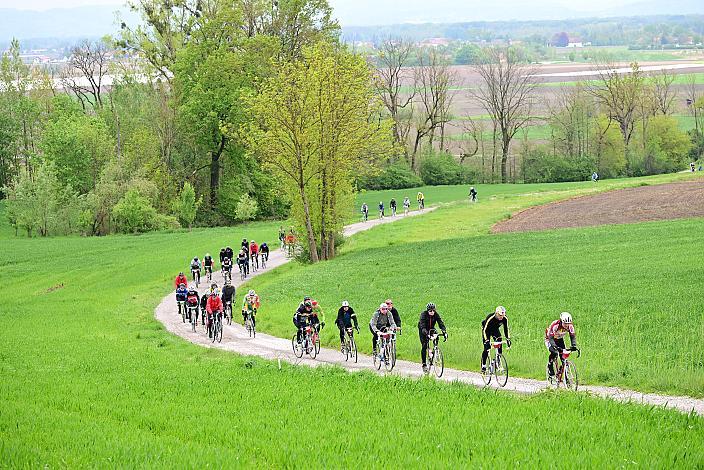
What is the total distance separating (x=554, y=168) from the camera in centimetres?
10500

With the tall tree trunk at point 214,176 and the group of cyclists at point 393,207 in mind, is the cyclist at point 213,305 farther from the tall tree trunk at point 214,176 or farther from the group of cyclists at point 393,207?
the tall tree trunk at point 214,176

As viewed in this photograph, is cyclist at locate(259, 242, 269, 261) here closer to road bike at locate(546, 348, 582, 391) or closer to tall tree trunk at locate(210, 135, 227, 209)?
tall tree trunk at locate(210, 135, 227, 209)

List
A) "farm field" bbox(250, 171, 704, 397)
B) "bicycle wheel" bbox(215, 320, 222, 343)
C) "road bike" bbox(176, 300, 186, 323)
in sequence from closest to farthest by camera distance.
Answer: "farm field" bbox(250, 171, 704, 397)
"bicycle wheel" bbox(215, 320, 222, 343)
"road bike" bbox(176, 300, 186, 323)

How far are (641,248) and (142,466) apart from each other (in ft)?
104

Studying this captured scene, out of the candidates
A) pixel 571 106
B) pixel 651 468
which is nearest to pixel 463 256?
pixel 651 468

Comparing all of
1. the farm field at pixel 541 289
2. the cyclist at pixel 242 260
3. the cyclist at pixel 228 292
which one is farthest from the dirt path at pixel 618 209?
the cyclist at pixel 228 292

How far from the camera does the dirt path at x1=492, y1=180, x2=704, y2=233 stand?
5438cm

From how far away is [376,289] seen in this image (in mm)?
38969

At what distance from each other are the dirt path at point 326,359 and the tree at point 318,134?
10.3 metres

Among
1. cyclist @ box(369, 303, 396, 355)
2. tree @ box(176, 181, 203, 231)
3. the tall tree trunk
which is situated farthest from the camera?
the tall tree trunk

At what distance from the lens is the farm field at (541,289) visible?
2331cm

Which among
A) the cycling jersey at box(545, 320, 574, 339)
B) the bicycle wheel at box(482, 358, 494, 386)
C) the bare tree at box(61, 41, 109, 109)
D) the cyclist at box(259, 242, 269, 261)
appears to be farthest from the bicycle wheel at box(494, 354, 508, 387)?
the bare tree at box(61, 41, 109, 109)

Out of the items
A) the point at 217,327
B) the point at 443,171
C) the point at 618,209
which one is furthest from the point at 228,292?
the point at 443,171

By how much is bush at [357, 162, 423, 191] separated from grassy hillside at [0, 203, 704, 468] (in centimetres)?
7517
